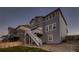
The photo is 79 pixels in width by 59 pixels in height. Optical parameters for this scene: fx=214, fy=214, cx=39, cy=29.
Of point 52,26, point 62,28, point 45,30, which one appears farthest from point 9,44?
point 62,28

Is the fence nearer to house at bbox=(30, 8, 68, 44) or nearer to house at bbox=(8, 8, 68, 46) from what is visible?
house at bbox=(8, 8, 68, 46)

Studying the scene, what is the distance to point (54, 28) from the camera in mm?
2789

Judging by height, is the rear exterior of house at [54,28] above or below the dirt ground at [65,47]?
above

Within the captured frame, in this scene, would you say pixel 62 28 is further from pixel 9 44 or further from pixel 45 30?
pixel 9 44

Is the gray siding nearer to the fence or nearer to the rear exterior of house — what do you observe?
the rear exterior of house

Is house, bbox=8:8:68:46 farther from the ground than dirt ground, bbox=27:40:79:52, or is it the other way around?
house, bbox=8:8:68:46

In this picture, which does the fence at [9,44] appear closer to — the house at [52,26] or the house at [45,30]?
the house at [45,30]

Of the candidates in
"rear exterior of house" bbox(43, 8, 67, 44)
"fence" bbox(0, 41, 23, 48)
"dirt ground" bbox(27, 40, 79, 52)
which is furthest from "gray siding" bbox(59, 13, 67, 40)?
"fence" bbox(0, 41, 23, 48)

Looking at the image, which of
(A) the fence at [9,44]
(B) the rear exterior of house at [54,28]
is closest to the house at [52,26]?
(B) the rear exterior of house at [54,28]

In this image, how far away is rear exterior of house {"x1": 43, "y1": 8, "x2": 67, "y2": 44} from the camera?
2.78 metres

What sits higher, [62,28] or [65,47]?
[62,28]

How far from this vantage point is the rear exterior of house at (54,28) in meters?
2.78
